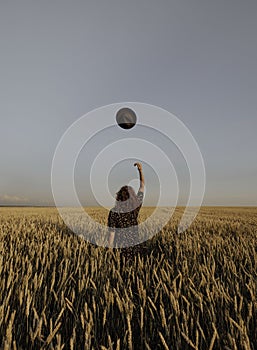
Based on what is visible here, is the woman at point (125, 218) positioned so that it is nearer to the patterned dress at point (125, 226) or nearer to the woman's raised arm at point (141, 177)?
the patterned dress at point (125, 226)

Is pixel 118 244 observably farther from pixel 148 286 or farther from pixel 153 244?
pixel 148 286

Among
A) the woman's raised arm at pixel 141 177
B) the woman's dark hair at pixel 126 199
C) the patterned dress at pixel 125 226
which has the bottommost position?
the patterned dress at pixel 125 226

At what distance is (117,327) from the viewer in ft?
6.61

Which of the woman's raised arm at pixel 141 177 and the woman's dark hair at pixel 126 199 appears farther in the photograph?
the woman's raised arm at pixel 141 177

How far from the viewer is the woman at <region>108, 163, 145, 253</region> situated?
172 inches

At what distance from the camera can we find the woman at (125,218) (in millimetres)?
4375

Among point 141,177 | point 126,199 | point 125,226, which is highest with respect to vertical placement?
point 141,177

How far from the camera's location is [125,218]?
439 cm

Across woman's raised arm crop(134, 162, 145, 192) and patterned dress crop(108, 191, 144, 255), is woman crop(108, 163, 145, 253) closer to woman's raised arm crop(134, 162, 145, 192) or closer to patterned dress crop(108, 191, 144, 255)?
patterned dress crop(108, 191, 144, 255)

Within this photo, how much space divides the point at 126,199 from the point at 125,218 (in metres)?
0.29

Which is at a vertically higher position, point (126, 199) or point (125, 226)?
point (126, 199)

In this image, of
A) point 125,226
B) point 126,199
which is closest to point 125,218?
point 125,226

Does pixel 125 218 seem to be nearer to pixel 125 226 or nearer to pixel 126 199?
pixel 125 226

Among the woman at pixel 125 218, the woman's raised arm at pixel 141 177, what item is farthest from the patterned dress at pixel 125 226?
the woman's raised arm at pixel 141 177
